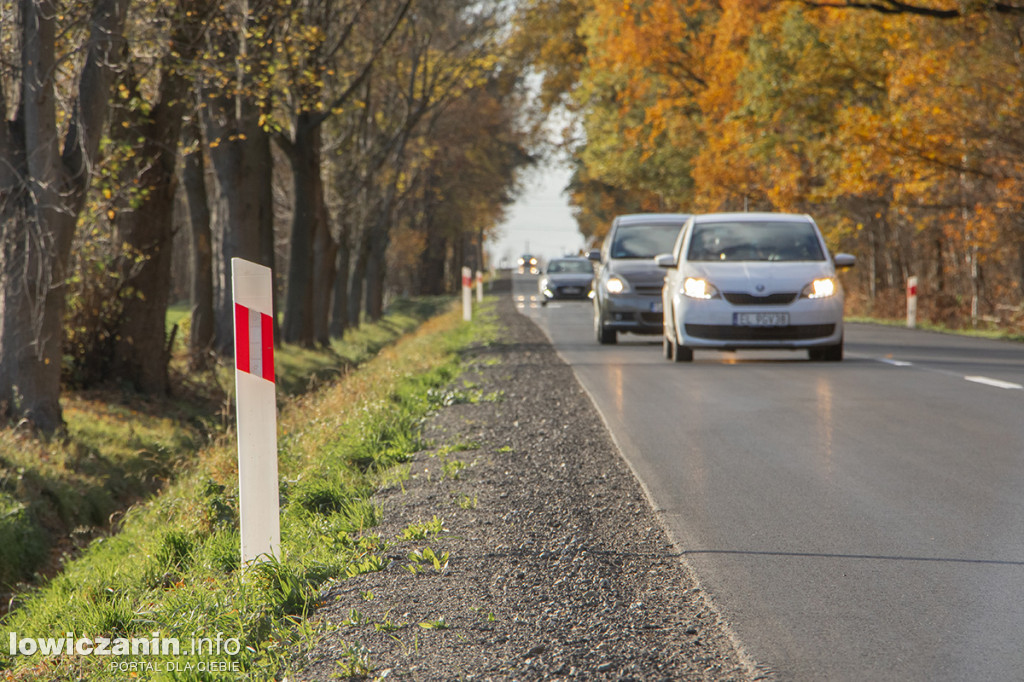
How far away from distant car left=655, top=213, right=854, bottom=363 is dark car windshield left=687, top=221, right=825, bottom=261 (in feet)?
0.04

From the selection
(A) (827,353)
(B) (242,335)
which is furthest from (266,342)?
(A) (827,353)

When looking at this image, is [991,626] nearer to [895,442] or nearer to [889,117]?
[895,442]

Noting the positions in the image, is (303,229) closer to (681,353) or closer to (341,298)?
(341,298)

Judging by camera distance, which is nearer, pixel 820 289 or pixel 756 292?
pixel 756 292

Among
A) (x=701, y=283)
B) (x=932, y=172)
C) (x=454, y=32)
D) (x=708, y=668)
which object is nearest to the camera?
(x=708, y=668)

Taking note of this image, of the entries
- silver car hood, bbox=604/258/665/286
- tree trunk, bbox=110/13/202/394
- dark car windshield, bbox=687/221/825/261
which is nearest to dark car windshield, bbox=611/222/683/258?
silver car hood, bbox=604/258/665/286

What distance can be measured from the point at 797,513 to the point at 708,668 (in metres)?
2.62

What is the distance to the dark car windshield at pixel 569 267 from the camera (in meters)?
44.3

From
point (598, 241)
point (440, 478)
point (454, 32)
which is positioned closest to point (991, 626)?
point (440, 478)

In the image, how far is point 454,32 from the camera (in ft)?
108

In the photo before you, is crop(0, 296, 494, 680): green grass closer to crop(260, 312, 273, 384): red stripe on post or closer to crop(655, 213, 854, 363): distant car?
crop(260, 312, 273, 384): red stripe on post

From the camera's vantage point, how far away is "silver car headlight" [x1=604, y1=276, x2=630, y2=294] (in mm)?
19484

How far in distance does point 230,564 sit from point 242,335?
174 cm

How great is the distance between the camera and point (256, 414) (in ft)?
18.5
